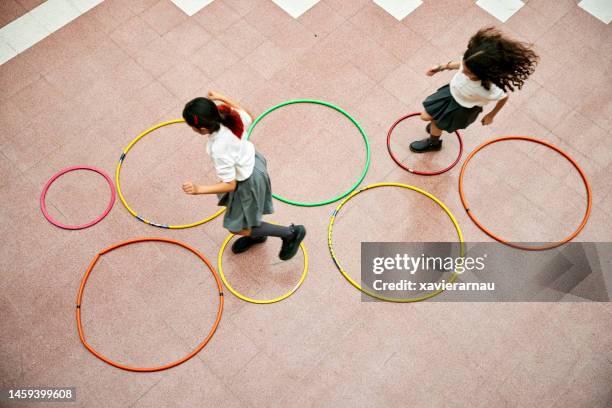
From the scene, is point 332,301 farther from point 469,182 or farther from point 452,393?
point 469,182

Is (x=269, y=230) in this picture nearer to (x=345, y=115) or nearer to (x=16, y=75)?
(x=345, y=115)

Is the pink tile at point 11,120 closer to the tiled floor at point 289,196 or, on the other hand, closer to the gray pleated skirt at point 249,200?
the tiled floor at point 289,196

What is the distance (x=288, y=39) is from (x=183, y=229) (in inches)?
101

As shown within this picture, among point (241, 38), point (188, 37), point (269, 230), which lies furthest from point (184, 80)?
point (269, 230)

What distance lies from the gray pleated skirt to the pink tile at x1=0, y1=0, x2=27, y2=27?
4000mm

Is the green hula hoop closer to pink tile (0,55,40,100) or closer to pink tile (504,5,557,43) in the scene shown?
pink tile (504,5,557,43)

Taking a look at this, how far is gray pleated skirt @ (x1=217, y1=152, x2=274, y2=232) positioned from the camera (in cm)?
346

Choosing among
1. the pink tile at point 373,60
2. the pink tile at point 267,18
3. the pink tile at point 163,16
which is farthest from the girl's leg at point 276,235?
the pink tile at point 163,16

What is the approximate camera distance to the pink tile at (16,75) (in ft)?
17.0

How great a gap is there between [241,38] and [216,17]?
1.46 feet

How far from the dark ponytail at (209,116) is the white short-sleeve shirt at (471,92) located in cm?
199

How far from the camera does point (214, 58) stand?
5.36m

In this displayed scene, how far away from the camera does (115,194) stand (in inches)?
183

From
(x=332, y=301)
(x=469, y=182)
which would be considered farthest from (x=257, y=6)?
(x=332, y=301)
